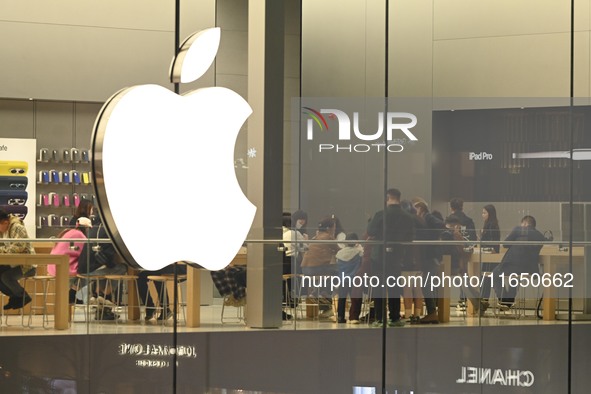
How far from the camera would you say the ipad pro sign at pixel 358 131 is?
8.17 metres

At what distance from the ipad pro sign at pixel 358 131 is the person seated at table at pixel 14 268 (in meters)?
2.38

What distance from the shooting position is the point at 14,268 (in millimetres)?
7617

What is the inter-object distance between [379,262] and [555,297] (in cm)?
149

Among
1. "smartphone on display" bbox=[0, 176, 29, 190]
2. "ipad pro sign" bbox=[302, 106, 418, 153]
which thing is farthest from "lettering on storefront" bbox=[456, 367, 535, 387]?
"smartphone on display" bbox=[0, 176, 29, 190]

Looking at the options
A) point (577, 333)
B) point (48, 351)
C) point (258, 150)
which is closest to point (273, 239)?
point (258, 150)

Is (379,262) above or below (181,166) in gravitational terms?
below

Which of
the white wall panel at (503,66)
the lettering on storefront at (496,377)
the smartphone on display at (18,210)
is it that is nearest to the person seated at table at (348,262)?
the lettering on storefront at (496,377)

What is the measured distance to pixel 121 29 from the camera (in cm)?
812

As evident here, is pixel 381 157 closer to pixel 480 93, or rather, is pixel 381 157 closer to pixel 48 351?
pixel 480 93

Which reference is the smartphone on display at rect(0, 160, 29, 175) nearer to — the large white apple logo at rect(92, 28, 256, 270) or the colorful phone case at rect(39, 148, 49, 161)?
the colorful phone case at rect(39, 148, 49, 161)

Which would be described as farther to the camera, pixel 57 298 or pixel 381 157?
pixel 381 157

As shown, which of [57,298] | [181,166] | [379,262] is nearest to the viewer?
[181,166]

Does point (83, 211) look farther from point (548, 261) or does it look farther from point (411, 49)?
point (548, 261)

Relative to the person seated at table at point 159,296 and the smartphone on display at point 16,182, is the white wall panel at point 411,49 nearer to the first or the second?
the person seated at table at point 159,296
